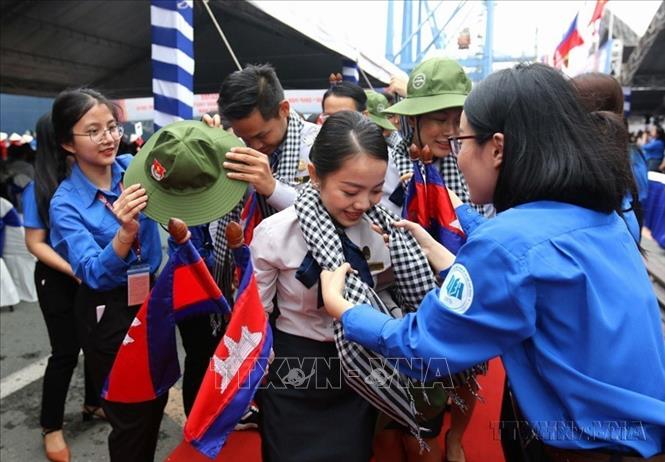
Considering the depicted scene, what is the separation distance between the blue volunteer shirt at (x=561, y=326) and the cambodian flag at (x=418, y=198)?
0.79 metres

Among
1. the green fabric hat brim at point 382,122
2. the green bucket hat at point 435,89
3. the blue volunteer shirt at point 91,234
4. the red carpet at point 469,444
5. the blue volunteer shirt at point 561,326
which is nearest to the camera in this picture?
the blue volunteer shirt at point 561,326

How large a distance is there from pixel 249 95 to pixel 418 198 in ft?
2.55

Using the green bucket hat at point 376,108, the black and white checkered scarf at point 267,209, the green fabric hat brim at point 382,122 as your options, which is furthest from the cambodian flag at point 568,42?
the black and white checkered scarf at point 267,209

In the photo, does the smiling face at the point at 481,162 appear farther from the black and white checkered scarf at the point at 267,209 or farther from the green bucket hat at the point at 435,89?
the black and white checkered scarf at the point at 267,209

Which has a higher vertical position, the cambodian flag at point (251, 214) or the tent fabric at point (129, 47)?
the tent fabric at point (129, 47)

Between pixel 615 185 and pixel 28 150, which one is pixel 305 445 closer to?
pixel 615 185

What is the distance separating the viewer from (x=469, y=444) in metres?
2.32

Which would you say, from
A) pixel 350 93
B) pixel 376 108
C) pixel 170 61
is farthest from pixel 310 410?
pixel 170 61

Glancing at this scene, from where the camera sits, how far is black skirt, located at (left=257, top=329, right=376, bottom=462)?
1.56 meters

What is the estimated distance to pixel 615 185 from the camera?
1.11 metres

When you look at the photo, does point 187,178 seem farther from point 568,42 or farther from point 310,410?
point 568,42

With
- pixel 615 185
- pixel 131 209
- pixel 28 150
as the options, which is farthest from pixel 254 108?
pixel 28 150

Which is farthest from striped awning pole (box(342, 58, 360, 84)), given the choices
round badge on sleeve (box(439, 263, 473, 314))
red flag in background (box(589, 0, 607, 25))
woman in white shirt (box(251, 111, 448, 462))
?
round badge on sleeve (box(439, 263, 473, 314))

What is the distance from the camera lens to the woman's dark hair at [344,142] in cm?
156
